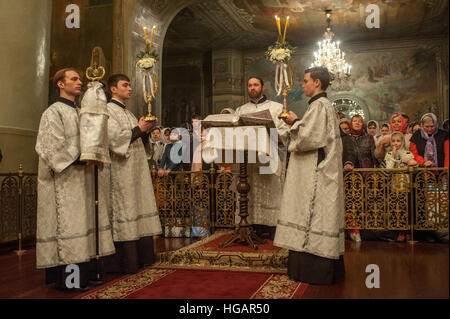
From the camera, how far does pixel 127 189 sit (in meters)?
4.50

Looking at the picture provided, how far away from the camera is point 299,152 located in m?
4.14

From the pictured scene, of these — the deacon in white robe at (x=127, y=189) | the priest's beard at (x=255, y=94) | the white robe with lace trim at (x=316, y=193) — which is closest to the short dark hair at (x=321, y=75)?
the white robe with lace trim at (x=316, y=193)

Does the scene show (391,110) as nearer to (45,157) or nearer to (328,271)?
(328,271)

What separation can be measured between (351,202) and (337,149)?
2839mm

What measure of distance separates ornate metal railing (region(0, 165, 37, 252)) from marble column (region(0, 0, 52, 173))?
320mm

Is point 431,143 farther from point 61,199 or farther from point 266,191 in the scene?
point 61,199

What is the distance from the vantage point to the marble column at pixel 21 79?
661 cm

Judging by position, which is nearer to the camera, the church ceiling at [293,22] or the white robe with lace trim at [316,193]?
the white robe with lace trim at [316,193]

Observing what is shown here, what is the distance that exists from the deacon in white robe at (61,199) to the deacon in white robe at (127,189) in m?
0.47

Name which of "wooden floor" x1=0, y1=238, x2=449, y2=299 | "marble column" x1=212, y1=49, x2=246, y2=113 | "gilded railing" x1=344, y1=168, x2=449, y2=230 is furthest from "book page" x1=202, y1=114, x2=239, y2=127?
"marble column" x1=212, y1=49, x2=246, y2=113

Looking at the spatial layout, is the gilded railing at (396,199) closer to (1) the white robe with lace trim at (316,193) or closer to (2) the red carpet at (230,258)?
(2) the red carpet at (230,258)

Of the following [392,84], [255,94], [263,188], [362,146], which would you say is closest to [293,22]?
[392,84]

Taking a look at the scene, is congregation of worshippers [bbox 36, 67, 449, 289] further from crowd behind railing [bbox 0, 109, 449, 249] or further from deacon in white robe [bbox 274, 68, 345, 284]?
crowd behind railing [bbox 0, 109, 449, 249]

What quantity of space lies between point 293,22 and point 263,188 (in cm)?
1087
